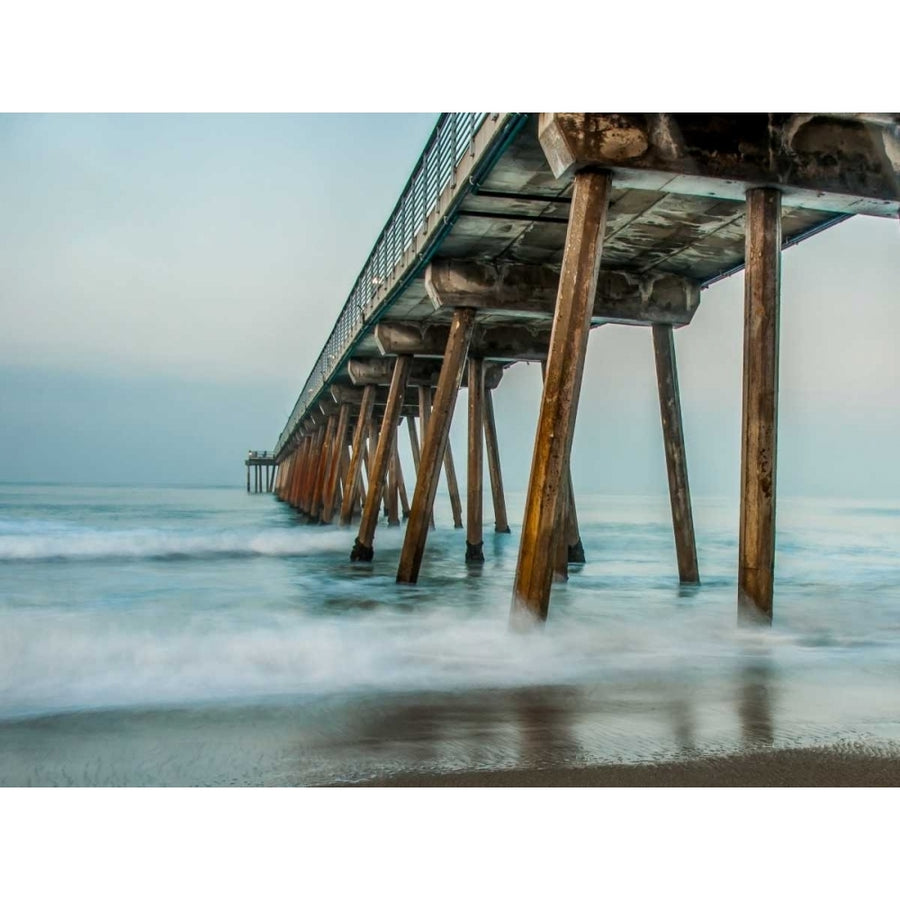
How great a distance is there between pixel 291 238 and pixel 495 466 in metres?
7.37

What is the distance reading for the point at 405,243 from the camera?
10.6 meters

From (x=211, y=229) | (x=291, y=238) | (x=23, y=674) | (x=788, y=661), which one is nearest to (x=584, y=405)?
(x=291, y=238)

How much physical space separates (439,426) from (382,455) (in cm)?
265

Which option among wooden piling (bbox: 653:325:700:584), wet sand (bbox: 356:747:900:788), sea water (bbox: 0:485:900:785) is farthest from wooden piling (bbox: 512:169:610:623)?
wooden piling (bbox: 653:325:700:584)

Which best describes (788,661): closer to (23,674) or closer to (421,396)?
(23,674)

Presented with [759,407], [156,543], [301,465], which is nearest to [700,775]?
[759,407]

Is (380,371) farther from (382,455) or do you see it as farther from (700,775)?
(700,775)

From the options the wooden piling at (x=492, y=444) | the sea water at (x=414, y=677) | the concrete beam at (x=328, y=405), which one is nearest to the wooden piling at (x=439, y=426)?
the sea water at (x=414, y=677)

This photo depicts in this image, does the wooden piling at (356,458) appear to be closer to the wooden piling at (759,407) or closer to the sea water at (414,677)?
the sea water at (414,677)

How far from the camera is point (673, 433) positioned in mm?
9242

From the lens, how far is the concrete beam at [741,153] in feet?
18.6

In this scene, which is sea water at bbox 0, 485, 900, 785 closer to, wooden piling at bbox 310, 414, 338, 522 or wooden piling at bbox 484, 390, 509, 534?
wooden piling at bbox 484, 390, 509, 534

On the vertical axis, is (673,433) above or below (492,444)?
above

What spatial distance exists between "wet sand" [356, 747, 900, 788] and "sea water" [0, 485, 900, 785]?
98 millimetres
